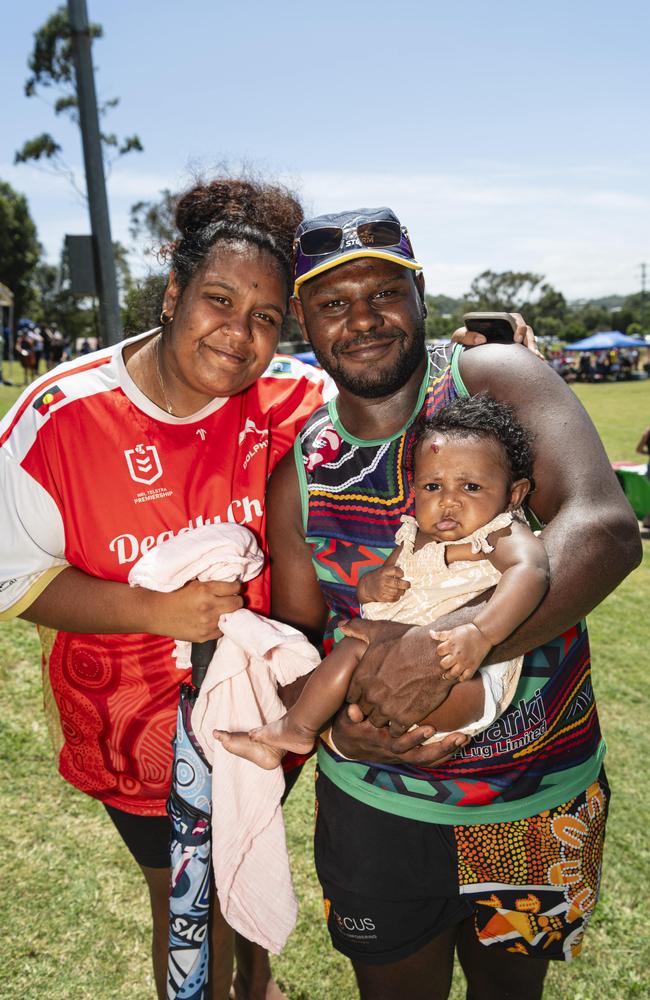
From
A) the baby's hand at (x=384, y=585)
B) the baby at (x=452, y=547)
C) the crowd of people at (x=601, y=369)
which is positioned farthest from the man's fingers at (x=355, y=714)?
the crowd of people at (x=601, y=369)

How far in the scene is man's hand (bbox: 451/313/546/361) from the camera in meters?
2.12

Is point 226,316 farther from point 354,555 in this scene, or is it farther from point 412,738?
point 412,738

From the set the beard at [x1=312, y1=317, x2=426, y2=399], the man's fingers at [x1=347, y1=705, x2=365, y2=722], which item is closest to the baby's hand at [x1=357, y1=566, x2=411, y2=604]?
the man's fingers at [x1=347, y1=705, x2=365, y2=722]

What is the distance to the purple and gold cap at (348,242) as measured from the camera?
6.45 ft

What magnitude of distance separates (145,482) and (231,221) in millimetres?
810

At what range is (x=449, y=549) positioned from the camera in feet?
6.10

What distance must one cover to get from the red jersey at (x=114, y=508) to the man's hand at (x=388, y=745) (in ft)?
1.85

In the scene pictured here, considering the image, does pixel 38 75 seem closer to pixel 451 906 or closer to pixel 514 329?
pixel 514 329

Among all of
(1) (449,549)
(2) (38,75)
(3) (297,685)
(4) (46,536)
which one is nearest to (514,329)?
(1) (449,549)

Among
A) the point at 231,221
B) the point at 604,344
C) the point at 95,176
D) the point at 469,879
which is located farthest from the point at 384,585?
the point at 604,344

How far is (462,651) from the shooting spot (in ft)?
5.30

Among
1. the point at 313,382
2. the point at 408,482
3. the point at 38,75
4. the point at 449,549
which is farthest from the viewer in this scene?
the point at 38,75

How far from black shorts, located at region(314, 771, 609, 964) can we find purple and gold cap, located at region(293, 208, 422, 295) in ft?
4.81

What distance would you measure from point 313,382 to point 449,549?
0.91 meters
